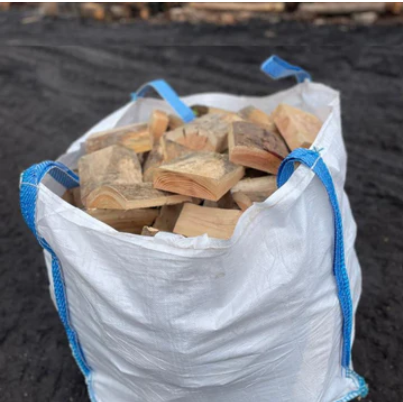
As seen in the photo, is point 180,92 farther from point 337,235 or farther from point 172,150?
point 337,235

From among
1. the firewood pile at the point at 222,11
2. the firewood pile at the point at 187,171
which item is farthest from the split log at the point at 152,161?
the firewood pile at the point at 222,11

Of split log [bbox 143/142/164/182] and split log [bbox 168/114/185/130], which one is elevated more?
split log [bbox 168/114/185/130]

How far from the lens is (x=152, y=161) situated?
1.44 meters

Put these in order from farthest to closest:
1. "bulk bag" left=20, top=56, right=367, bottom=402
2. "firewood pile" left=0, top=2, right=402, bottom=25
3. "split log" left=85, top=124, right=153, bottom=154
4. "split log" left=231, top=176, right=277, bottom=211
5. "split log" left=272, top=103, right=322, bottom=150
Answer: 1. "firewood pile" left=0, top=2, right=402, bottom=25
2. "split log" left=85, top=124, right=153, bottom=154
3. "split log" left=272, top=103, right=322, bottom=150
4. "split log" left=231, top=176, right=277, bottom=211
5. "bulk bag" left=20, top=56, right=367, bottom=402

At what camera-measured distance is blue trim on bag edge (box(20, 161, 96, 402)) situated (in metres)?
1.08

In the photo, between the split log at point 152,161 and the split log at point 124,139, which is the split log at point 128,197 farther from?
the split log at point 124,139

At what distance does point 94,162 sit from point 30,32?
3347 mm

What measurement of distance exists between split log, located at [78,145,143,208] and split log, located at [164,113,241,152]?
5.7 inches

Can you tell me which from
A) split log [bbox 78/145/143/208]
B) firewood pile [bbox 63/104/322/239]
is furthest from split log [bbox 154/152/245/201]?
split log [bbox 78/145/143/208]

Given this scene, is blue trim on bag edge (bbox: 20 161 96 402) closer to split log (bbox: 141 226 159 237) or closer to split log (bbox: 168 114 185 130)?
split log (bbox: 141 226 159 237)

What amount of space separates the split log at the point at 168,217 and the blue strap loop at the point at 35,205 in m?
0.27

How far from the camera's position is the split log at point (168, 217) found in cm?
126

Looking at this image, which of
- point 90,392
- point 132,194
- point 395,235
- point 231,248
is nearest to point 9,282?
point 90,392

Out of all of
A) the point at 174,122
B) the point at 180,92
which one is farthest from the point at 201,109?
the point at 180,92
